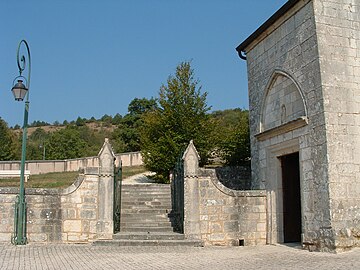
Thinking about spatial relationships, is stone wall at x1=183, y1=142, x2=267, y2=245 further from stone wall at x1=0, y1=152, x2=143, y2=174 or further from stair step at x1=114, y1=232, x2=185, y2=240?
stone wall at x1=0, y1=152, x2=143, y2=174

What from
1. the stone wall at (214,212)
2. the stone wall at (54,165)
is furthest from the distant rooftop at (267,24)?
the stone wall at (54,165)

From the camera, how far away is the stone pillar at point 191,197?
11.4 m

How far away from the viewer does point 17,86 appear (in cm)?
1080

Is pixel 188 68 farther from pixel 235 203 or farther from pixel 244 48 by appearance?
pixel 235 203

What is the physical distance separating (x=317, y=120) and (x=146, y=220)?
6366 millimetres

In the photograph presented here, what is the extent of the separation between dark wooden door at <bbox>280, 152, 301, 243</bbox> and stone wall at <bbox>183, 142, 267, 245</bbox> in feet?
2.73

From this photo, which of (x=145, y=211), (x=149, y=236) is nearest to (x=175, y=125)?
(x=145, y=211)

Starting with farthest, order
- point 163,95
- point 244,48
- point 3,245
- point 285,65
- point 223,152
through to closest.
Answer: point 163,95 < point 223,152 < point 244,48 < point 285,65 < point 3,245

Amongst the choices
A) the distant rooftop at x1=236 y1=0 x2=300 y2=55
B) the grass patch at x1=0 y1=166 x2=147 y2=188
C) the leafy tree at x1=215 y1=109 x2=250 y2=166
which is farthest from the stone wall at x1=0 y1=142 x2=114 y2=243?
the grass patch at x1=0 y1=166 x2=147 y2=188

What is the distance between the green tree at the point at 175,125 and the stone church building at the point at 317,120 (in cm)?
872

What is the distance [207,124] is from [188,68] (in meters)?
3.31

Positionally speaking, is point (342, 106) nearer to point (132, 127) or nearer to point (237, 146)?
point (237, 146)

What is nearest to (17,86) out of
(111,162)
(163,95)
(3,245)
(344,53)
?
(111,162)

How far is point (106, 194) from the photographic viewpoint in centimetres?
1145
